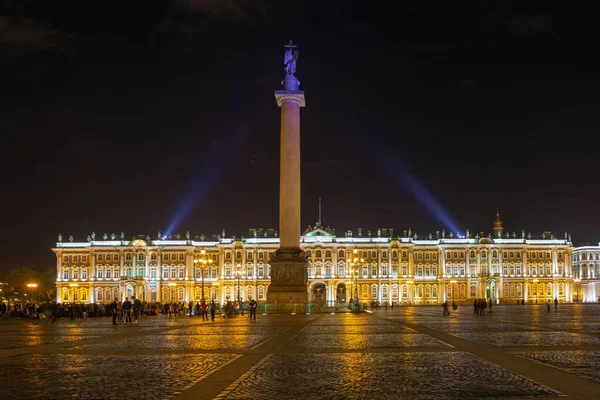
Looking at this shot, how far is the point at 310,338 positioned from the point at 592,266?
129 meters

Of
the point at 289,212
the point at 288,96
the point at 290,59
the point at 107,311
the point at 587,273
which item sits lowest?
the point at 107,311

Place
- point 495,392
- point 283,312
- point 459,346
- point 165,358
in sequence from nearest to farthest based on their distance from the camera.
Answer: point 495,392 < point 165,358 < point 459,346 < point 283,312

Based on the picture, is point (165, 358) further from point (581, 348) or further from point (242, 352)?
point (581, 348)

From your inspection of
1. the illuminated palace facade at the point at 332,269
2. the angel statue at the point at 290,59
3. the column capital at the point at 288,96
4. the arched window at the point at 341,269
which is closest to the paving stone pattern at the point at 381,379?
the column capital at the point at 288,96

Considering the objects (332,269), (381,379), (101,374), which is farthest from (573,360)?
(332,269)

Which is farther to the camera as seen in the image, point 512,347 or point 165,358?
point 512,347

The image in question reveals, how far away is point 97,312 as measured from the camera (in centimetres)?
5444

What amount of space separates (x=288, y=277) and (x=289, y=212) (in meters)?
4.66

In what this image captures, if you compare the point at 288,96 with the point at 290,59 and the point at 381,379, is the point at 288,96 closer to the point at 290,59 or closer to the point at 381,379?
the point at 290,59

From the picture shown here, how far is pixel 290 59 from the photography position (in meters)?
53.6

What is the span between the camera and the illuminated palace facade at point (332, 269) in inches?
4788

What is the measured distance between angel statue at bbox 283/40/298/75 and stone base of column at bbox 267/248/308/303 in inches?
534

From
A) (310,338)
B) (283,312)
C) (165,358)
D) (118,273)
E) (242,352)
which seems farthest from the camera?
(118,273)

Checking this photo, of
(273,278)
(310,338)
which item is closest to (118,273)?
(273,278)
